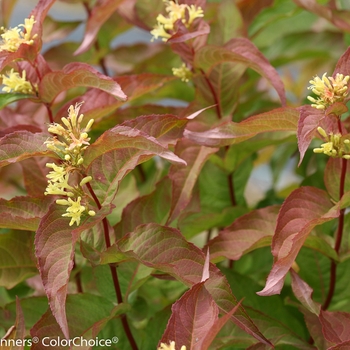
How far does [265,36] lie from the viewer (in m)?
0.95

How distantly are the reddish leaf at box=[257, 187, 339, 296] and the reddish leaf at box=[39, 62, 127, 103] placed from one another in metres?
0.18

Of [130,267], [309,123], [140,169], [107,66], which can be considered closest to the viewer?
[309,123]

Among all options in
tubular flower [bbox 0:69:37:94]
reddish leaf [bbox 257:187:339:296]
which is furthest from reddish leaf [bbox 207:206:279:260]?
tubular flower [bbox 0:69:37:94]

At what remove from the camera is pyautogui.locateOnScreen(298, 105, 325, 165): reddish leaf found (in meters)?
0.45

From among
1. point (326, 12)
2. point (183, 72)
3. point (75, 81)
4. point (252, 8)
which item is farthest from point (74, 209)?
point (252, 8)

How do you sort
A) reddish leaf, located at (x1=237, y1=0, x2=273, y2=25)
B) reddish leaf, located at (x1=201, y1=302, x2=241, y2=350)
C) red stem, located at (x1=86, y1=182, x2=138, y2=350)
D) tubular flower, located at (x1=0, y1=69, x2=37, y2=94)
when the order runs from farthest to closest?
reddish leaf, located at (x1=237, y1=0, x2=273, y2=25) < tubular flower, located at (x1=0, y1=69, x2=37, y2=94) < red stem, located at (x1=86, y1=182, x2=138, y2=350) < reddish leaf, located at (x1=201, y1=302, x2=241, y2=350)

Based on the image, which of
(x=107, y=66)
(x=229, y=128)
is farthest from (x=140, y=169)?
(x=229, y=128)

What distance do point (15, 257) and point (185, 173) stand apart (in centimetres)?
20

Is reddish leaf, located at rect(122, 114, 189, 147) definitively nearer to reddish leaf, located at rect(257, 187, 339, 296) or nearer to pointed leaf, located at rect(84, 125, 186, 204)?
pointed leaf, located at rect(84, 125, 186, 204)

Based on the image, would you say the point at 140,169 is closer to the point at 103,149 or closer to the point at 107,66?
the point at 107,66

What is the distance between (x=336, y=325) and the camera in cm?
53

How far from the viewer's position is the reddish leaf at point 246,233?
1.87 ft

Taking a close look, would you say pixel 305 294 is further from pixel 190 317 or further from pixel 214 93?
pixel 214 93

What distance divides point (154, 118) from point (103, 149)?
0.06 m
